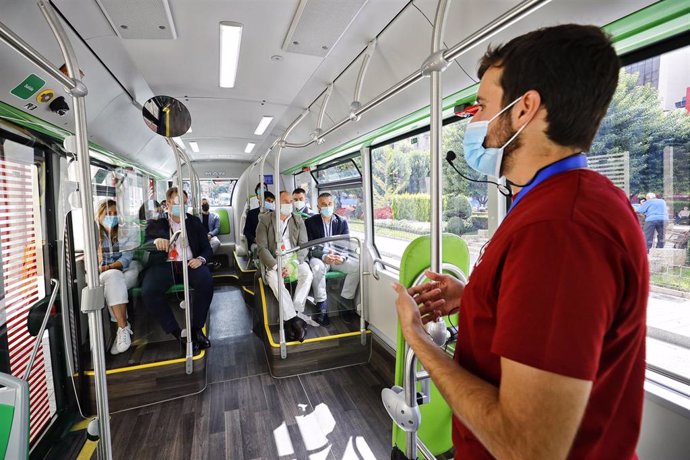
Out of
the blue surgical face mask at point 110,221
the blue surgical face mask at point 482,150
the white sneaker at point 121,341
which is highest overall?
the blue surgical face mask at point 482,150

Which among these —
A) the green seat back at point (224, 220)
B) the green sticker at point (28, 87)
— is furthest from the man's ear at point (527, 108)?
the green seat back at point (224, 220)

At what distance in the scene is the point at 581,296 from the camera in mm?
561

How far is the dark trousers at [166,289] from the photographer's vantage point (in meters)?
3.62

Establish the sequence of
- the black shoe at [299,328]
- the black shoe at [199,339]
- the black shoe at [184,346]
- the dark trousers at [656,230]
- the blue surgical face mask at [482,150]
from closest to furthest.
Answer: the blue surgical face mask at [482,150], the dark trousers at [656,230], the black shoe at [184,346], the black shoe at [199,339], the black shoe at [299,328]

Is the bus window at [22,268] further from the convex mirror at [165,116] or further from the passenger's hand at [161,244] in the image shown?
the passenger's hand at [161,244]

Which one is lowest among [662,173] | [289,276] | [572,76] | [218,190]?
[289,276]

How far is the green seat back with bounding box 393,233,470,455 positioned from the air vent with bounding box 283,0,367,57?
1.49 m

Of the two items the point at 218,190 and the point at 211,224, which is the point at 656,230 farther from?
the point at 218,190

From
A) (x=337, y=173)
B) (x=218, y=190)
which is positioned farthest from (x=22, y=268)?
(x=218, y=190)

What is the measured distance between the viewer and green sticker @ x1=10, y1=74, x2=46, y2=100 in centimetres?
209

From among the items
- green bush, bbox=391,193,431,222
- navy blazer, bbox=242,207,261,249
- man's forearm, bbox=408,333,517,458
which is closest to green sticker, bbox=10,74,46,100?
man's forearm, bbox=408,333,517,458

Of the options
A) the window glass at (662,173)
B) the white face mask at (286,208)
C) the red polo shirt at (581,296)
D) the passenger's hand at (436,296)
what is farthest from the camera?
the white face mask at (286,208)

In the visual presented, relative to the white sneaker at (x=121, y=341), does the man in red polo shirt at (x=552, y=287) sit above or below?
above

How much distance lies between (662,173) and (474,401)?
1640 mm
